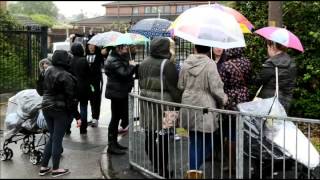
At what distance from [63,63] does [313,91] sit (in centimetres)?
511

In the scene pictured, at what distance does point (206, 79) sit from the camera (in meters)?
5.67

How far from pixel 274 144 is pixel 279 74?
0.94 metres

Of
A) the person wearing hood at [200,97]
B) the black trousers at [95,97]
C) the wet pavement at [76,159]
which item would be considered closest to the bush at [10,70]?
the wet pavement at [76,159]

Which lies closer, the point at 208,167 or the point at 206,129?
the point at 206,129

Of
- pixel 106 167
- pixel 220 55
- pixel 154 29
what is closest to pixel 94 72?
pixel 154 29

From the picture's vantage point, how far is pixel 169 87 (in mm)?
5945

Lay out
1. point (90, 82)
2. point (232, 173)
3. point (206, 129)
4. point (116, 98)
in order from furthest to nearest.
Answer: point (90, 82) → point (116, 98) → point (232, 173) → point (206, 129)

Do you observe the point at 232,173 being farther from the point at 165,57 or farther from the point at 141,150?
the point at 165,57

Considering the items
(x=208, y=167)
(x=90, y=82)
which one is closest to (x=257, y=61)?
(x=90, y=82)

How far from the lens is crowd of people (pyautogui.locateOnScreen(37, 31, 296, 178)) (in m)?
5.72

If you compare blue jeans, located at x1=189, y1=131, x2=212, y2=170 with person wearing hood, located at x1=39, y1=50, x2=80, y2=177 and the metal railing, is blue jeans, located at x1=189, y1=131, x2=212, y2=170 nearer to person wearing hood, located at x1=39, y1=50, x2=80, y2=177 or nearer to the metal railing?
the metal railing

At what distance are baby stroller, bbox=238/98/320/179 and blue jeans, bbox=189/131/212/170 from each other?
1.41ft

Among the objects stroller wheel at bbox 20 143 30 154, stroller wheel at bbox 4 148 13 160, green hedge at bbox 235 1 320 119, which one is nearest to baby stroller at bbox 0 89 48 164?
stroller wheel at bbox 4 148 13 160

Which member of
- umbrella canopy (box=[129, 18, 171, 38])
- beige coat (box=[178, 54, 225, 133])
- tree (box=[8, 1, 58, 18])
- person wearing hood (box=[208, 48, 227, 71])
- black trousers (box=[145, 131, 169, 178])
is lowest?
black trousers (box=[145, 131, 169, 178])
